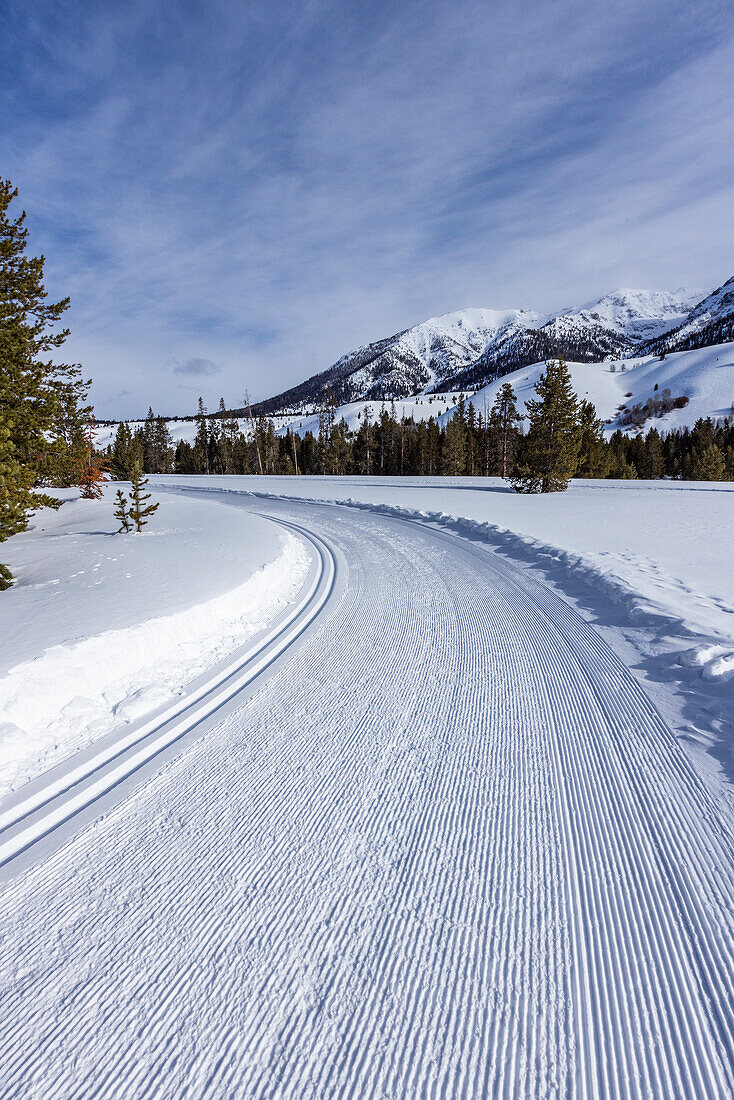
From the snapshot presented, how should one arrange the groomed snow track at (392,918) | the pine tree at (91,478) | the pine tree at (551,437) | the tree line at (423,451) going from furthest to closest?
the tree line at (423,451) < the pine tree at (551,437) < the pine tree at (91,478) < the groomed snow track at (392,918)

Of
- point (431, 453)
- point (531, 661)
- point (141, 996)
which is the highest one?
point (431, 453)

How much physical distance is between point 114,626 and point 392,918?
4018mm

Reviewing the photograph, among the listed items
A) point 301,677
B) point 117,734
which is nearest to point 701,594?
point 301,677

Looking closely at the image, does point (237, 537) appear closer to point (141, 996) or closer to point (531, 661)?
point (531, 661)

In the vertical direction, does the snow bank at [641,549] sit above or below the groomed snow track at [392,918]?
above

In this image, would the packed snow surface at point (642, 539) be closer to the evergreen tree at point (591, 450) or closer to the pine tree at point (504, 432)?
the evergreen tree at point (591, 450)

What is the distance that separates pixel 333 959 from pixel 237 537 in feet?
33.5

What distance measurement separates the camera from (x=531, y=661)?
4371mm

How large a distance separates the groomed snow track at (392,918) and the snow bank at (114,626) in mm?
1020

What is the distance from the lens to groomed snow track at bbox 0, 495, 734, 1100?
1479mm

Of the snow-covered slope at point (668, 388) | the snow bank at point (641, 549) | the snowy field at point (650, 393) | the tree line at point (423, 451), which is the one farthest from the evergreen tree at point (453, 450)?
the snow-covered slope at point (668, 388)

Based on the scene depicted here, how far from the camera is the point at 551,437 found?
25781 millimetres

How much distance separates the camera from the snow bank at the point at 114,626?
11.5 feet

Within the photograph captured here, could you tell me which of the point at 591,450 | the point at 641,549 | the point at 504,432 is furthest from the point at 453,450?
A: the point at 641,549
